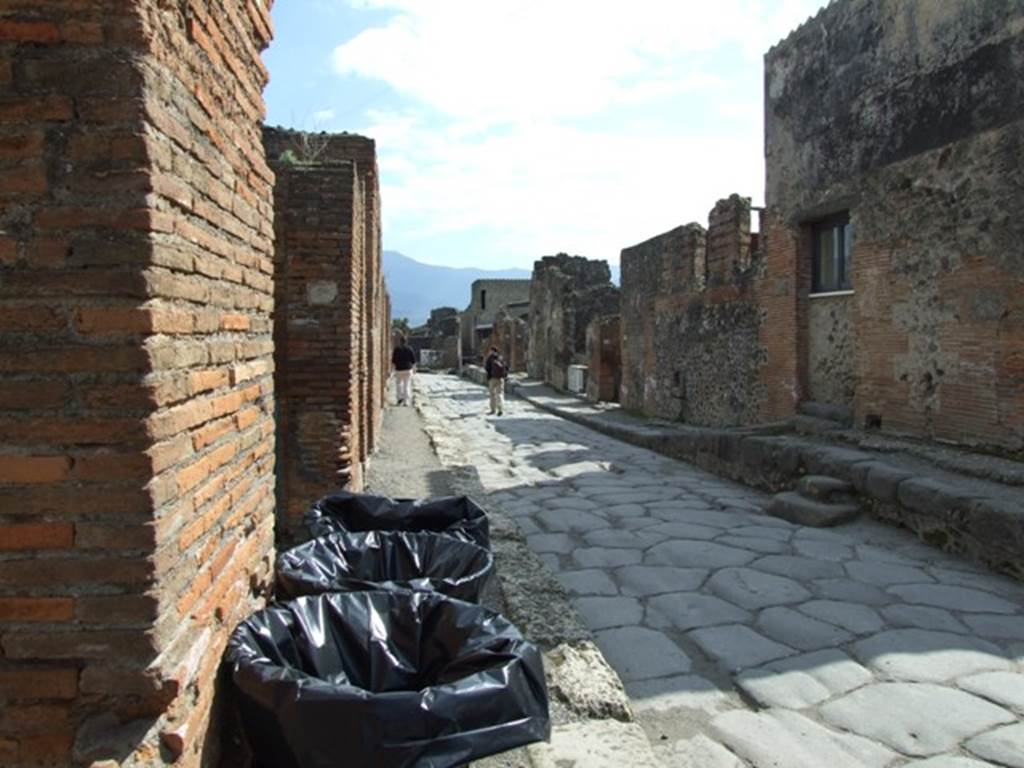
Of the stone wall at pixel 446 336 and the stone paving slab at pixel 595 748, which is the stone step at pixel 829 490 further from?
the stone wall at pixel 446 336

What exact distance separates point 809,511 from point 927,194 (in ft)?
10.9

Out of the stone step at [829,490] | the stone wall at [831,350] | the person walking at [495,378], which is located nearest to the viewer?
the stone step at [829,490]

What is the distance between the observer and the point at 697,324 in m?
11.9

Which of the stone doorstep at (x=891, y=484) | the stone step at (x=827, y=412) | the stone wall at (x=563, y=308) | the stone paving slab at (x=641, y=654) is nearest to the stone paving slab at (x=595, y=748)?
the stone paving slab at (x=641, y=654)

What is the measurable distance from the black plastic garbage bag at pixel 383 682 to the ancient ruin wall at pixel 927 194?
5665mm

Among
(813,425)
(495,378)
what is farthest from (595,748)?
(495,378)

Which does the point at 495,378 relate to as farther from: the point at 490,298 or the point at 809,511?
the point at 490,298

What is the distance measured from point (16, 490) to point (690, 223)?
11.9 m

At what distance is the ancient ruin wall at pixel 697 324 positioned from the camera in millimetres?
10398

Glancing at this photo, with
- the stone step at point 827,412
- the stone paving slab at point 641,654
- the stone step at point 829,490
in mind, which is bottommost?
the stone paving slab at point 641,654

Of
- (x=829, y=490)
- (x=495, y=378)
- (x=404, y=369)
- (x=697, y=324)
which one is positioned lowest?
(x=829, y=490)

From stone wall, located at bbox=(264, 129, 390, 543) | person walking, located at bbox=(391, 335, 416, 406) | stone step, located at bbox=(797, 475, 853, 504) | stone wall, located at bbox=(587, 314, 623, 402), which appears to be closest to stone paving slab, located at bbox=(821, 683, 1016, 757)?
stone step, located at bbox=(797, 475, 853, 504)

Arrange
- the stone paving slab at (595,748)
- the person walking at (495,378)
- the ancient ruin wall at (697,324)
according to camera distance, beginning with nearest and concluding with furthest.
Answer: the stone paving slab at (595,748) < the ancient ruin wall at (697,324) < the person walking at (495,378)

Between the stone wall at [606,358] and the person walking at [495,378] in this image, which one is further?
the stone wall at [606,358]
